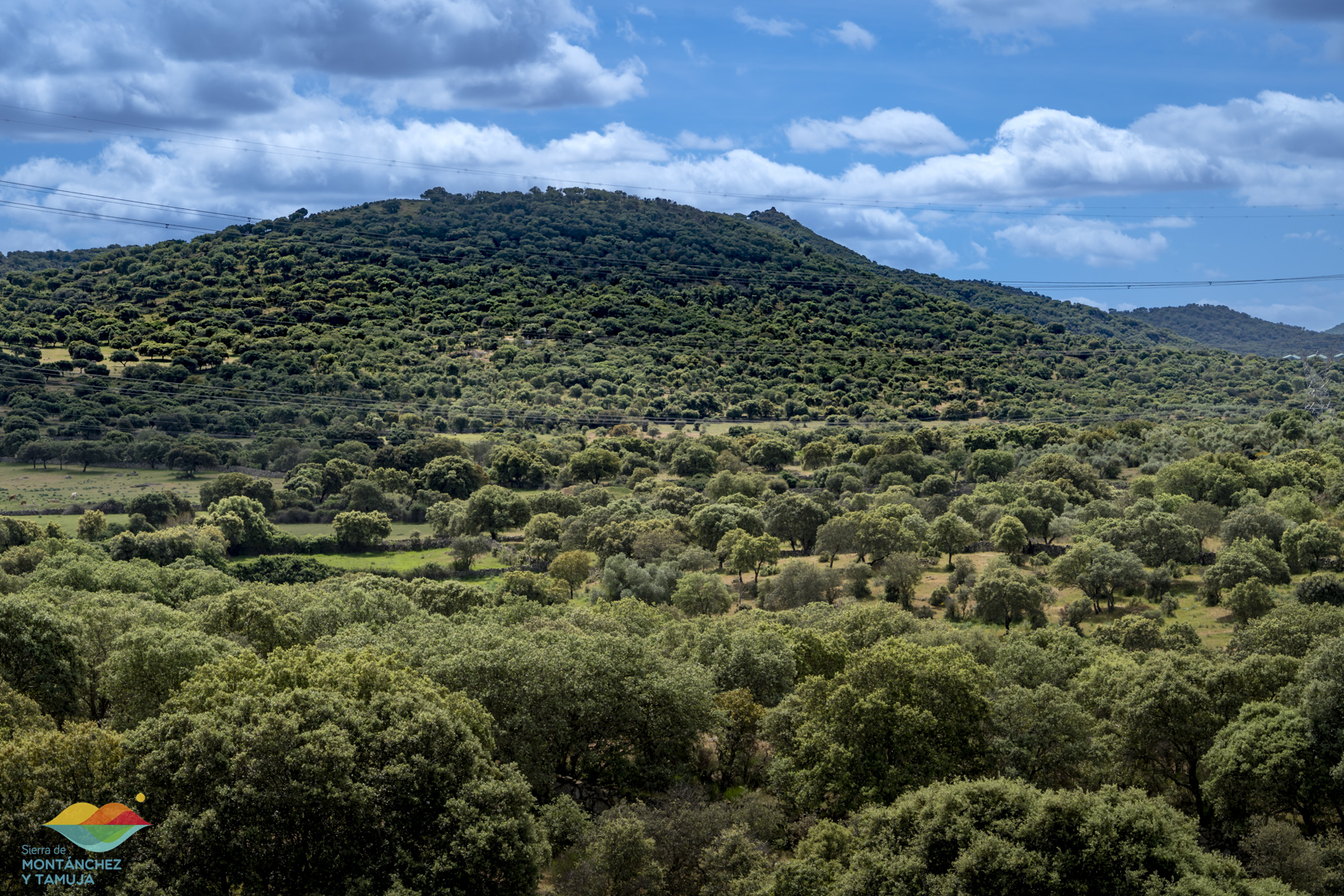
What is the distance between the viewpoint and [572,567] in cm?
5997

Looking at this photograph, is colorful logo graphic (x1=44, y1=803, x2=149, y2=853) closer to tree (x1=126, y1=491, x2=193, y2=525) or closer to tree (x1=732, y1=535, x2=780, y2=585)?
tree (x1=732, y1=535, x2=780, y2=585)

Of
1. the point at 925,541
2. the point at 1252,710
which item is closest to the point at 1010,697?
the point at 1252,710

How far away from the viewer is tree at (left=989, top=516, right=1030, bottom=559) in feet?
199

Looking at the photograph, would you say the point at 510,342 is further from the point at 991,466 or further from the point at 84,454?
the point at 991,466

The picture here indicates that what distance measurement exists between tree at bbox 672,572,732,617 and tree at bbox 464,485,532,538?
82.1 feet

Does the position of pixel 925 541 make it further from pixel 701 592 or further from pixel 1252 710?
pixel 1252 710

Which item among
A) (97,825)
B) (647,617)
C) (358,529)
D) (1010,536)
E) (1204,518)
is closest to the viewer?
(97,825)

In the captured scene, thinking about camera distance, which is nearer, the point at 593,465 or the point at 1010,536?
the point at 1010,536

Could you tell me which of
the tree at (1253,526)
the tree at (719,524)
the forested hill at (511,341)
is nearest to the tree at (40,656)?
the tree at (719,524)

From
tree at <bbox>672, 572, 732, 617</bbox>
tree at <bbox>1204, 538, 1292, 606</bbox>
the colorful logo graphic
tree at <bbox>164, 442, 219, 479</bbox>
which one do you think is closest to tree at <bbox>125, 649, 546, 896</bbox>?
the colorful logo graphic

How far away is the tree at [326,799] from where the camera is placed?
61.7 ft

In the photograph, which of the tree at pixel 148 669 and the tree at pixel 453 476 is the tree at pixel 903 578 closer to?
the tree at pixel 148 669

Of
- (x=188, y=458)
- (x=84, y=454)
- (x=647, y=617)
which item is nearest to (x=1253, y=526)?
(x=647, y=617)

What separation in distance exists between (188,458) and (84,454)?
10141 mm
